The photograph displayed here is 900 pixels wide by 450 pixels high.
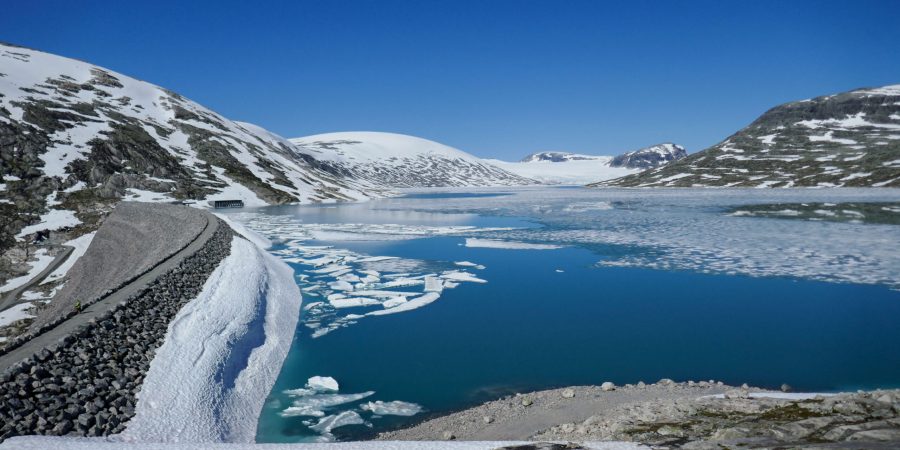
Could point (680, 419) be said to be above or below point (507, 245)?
below

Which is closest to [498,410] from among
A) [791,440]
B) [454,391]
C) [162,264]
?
[454,391]

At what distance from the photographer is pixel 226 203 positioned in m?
80.9

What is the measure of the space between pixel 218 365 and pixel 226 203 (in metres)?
76.4

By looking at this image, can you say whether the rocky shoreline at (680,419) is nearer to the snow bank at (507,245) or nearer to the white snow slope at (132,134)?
the snow bank at (507,245)

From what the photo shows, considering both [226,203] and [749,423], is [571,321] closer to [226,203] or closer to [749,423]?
[749,423]

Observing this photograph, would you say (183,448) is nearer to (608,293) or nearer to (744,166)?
(608,293)

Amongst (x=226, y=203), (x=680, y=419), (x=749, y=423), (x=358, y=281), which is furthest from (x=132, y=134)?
(x=749, y=423)

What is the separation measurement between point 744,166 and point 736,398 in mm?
155376

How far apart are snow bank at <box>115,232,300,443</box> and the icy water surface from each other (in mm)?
566

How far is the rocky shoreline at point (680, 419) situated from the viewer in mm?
6090

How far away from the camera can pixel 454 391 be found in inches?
436

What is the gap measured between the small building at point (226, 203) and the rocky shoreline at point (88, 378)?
231ft

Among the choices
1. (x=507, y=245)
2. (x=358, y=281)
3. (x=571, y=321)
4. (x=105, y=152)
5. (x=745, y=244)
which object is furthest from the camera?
(x=105, y=152)

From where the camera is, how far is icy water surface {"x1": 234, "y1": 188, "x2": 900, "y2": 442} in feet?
36.7
